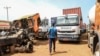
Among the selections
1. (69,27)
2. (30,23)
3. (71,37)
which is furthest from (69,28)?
(30,23)

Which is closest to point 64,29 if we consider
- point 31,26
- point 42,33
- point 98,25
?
point 31,26

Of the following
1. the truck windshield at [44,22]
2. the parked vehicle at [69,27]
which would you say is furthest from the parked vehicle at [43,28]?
the parked vehicle at [69,27]

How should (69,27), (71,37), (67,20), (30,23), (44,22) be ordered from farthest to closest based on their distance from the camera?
(44,22), (30,23), (67,20), (71,37), (69,27)

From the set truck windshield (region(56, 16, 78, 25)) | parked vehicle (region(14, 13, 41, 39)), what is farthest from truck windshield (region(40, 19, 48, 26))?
truck windshield (region(56, 16, 78, 25))

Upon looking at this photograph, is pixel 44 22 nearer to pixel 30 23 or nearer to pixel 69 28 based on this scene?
pixel 30 23

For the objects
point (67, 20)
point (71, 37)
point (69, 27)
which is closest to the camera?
point (69, 27)

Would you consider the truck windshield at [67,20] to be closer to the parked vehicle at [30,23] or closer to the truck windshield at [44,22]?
the parked vehicle at [30,23]

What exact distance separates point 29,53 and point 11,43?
4.43ft

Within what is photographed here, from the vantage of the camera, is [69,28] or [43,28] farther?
[43,28]

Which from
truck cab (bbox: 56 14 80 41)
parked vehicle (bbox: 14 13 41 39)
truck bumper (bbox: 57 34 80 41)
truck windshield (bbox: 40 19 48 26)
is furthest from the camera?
truck windshield (bbox: 40 19 48 26)

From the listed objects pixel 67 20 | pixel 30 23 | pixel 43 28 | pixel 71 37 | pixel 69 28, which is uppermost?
pixel 67 20

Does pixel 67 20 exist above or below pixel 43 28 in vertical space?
above

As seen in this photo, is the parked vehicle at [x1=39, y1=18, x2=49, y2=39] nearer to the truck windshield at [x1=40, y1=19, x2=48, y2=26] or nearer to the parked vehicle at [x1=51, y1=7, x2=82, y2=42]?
the truck windshield at [x1=40, y1=19, x2=48, y2=26]

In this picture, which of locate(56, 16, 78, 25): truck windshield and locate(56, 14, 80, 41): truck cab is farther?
locate(56, 16, 78, 25): truck windshield
